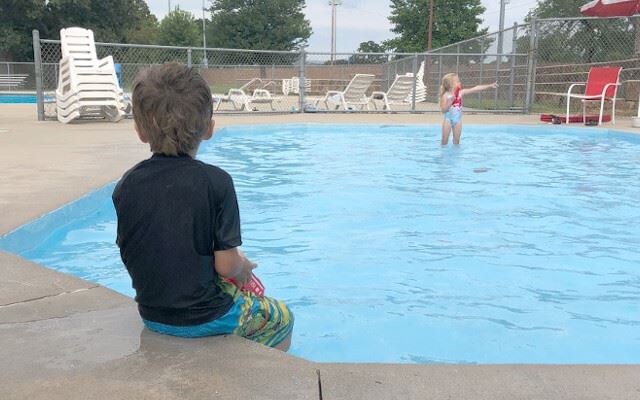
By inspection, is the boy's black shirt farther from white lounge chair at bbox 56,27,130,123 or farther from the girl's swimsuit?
white lounge chair at bbox 56,27,130,123

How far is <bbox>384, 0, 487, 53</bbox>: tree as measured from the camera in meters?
44.8

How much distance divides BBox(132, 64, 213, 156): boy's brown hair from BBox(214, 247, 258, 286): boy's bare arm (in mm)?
329

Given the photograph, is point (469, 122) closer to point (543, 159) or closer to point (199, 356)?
point (543, 159)

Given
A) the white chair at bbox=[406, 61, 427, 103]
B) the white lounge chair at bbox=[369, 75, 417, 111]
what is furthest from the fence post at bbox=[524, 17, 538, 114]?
the white chair at bbox=[406, 61, 427, 103]

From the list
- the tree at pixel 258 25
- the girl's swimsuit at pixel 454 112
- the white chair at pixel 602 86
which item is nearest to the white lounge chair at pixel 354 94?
→ the white chair at pixel 602 86

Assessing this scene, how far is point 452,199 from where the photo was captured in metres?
5.77

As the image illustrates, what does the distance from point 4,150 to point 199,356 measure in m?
6.28

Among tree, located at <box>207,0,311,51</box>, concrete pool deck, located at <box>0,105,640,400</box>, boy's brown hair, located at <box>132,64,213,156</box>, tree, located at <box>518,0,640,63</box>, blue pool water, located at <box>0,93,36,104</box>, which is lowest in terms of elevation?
concrete pool deck, located at <box>0,105,640,400</box>

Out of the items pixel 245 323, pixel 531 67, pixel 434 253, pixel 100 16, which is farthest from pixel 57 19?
pixel 245 323

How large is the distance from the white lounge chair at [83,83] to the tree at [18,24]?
29.6 metres

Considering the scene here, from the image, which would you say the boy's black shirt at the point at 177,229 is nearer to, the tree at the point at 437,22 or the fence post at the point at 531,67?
the fence post at the point at 531,67

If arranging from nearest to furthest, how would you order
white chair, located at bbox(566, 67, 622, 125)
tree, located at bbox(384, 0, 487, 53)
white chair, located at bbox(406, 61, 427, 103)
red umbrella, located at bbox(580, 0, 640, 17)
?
white chair, located at bbox(566, 67, 622, 125) → red umbrella, located at bbox(580, 0, 640, 17) → white chair, located at bbox(406, 61, 427, 103) → tree, located at bbox(384, 0, 487, 53)

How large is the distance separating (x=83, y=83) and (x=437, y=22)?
38.2m

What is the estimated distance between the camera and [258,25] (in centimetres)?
5256
